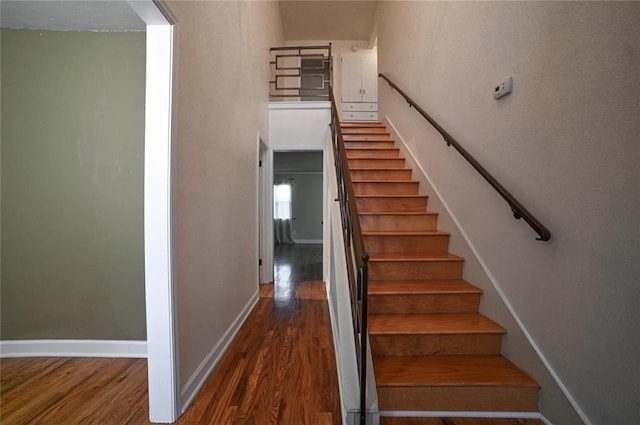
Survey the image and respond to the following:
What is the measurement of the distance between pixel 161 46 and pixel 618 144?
6.88 feet

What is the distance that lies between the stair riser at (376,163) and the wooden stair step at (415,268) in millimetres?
1614

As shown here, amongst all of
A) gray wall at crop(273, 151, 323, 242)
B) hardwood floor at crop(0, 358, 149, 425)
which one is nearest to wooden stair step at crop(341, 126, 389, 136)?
hardwood floor at crop(0, 358, 149, 425)

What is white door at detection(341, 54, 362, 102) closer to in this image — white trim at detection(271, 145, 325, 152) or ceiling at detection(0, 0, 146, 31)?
white trim at detection(271, 145, 325, 152)

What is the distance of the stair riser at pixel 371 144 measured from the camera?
13.1ft

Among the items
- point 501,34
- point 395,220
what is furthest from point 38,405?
point 501,34

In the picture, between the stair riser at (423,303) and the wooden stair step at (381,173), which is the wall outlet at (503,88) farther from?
the wooden stair step at (381,173)

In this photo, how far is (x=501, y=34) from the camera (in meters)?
1.80

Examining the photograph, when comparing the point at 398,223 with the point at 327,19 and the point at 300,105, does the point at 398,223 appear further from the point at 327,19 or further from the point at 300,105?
the point at 327,19

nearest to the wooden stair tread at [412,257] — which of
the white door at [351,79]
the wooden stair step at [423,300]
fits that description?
the wooden stair step at [423,300]

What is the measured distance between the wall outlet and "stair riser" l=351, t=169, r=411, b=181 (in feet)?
5.08

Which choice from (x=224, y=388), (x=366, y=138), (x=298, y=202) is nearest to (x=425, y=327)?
(x=224, y=388)

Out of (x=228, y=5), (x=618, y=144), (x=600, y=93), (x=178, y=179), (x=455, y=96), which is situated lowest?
(x=178, y=179)

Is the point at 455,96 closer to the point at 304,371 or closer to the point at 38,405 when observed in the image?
the point at 304,371

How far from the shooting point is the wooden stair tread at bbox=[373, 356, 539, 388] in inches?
58.1
